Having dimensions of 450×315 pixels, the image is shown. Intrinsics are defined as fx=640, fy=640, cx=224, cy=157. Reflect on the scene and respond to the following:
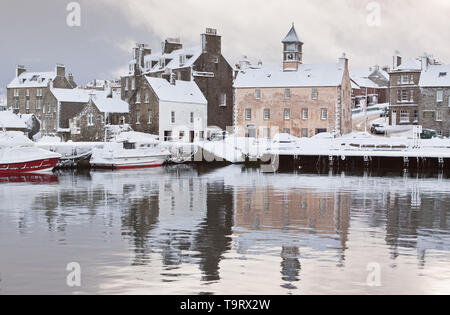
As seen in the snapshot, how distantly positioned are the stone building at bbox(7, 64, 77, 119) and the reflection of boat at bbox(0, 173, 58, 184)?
60731 millimetres

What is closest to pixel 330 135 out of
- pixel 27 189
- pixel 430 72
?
pixel 430 72

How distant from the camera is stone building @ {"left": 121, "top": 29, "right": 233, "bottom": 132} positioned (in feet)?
293

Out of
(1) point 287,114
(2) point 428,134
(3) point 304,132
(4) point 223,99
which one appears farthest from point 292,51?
(2) point 428,134

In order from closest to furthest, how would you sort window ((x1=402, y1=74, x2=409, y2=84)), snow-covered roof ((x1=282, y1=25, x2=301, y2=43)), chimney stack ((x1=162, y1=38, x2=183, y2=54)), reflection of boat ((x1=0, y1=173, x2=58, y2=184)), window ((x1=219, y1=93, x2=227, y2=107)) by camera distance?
reflection of boat ((x1=0, y1=173, x2=58, y2=184))
snow-covered roof ((x1=282, y1=25, x2=301, y2=43))
window ((x1=402, y1=74, x2=409, y2=84))
window ((x1=219, y1=93, x2=227, y2=107))
chimney stack ((x1=162, y1=38, x2=183, y2=54))

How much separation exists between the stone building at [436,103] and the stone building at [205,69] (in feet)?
89.4

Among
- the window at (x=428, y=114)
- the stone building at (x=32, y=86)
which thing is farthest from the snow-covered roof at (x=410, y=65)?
the stone building at (x=32, y=86)

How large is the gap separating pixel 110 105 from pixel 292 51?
2527 cm

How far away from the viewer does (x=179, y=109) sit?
83.6 meters

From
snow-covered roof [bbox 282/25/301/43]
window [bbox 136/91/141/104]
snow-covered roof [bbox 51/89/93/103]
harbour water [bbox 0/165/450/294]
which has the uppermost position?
snow-covered roof [bbox 282/25/301/43]

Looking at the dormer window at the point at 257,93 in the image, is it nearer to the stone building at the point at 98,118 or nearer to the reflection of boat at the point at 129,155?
the stone building at the point at 98,118

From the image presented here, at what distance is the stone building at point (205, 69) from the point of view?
8944cm

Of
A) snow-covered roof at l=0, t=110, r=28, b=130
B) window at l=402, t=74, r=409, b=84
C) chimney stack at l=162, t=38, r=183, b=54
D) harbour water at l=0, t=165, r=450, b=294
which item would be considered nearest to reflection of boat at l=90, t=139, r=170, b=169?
harbour water at l=0, t=165, r=450, b=294

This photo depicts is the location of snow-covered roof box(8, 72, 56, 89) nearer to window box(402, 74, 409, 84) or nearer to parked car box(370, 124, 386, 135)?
parked car box(370, 124, 386, 135)
